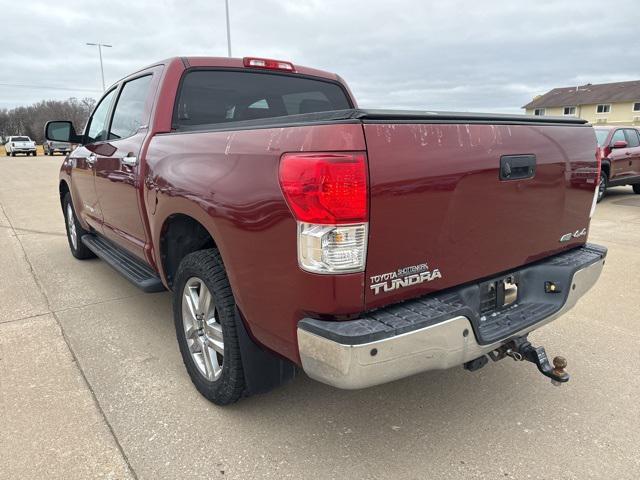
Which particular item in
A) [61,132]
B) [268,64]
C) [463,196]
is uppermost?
[268,64]

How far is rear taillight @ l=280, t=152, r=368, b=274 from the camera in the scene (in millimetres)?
1727

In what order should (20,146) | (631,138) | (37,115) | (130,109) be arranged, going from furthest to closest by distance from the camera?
1. (37,115)
2. (20,146)
3. (631,138)
4. (130,109)

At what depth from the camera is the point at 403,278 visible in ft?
6.42

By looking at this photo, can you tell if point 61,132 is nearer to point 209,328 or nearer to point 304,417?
point 209,328

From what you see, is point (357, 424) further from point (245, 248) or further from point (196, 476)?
point (245, 248)

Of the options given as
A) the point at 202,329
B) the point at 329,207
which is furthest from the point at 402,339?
the point at 202,329

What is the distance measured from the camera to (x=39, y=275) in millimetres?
5133

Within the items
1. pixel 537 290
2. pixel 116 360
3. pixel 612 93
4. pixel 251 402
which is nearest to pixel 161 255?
pixel 116 360

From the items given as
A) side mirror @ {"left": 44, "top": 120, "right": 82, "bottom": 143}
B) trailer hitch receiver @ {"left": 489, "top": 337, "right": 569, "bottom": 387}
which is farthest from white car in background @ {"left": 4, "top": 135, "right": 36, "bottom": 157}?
trailer hitch receiver @ {"left": 489, "top": 337, "right": 569, "bottom": 387}

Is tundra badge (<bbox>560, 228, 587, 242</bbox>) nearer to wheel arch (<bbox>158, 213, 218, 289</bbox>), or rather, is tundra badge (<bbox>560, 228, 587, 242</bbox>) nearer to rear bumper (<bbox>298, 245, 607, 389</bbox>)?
rear bumper (<bbox>298, 245, 607, 389</bbox>)

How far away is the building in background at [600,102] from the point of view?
56062mm

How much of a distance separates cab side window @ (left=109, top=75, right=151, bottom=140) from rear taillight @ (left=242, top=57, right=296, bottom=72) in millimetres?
722

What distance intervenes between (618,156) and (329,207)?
1048 centimetres

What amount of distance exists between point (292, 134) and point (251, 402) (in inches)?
62.9
